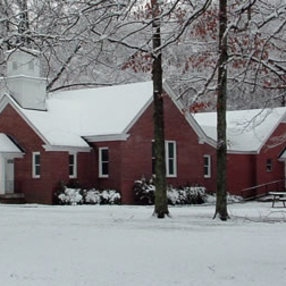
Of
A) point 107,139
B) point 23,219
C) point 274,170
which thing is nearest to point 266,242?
point 23,219

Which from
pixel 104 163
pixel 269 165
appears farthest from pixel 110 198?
pixel 269 165

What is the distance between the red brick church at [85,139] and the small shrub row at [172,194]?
1.51 feet

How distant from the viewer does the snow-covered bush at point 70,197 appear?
35438 mm

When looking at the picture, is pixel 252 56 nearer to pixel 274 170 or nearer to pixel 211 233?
pixel 211 233

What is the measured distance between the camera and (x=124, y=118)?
3766cm

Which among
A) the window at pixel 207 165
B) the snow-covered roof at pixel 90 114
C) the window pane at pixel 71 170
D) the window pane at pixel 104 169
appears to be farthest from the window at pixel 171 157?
the window pane at pixel 71 170

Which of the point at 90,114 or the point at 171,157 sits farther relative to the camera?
the point at 171,157

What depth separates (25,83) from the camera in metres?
38.8

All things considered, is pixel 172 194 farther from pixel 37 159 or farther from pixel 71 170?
pixel 37 159

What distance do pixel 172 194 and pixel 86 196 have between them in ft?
15.9

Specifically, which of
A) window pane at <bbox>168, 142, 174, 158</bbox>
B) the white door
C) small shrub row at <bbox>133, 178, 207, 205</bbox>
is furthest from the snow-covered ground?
window pane at <bbox>168, 142, 174, 158</bbox>

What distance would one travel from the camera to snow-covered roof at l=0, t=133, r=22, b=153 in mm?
36522

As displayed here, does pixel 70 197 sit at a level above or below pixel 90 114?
below

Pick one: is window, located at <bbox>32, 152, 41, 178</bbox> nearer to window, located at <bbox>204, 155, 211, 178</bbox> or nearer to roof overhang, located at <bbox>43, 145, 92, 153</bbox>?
roof overhang, located at <bbox>43, 145, 92, 153</bbox>
